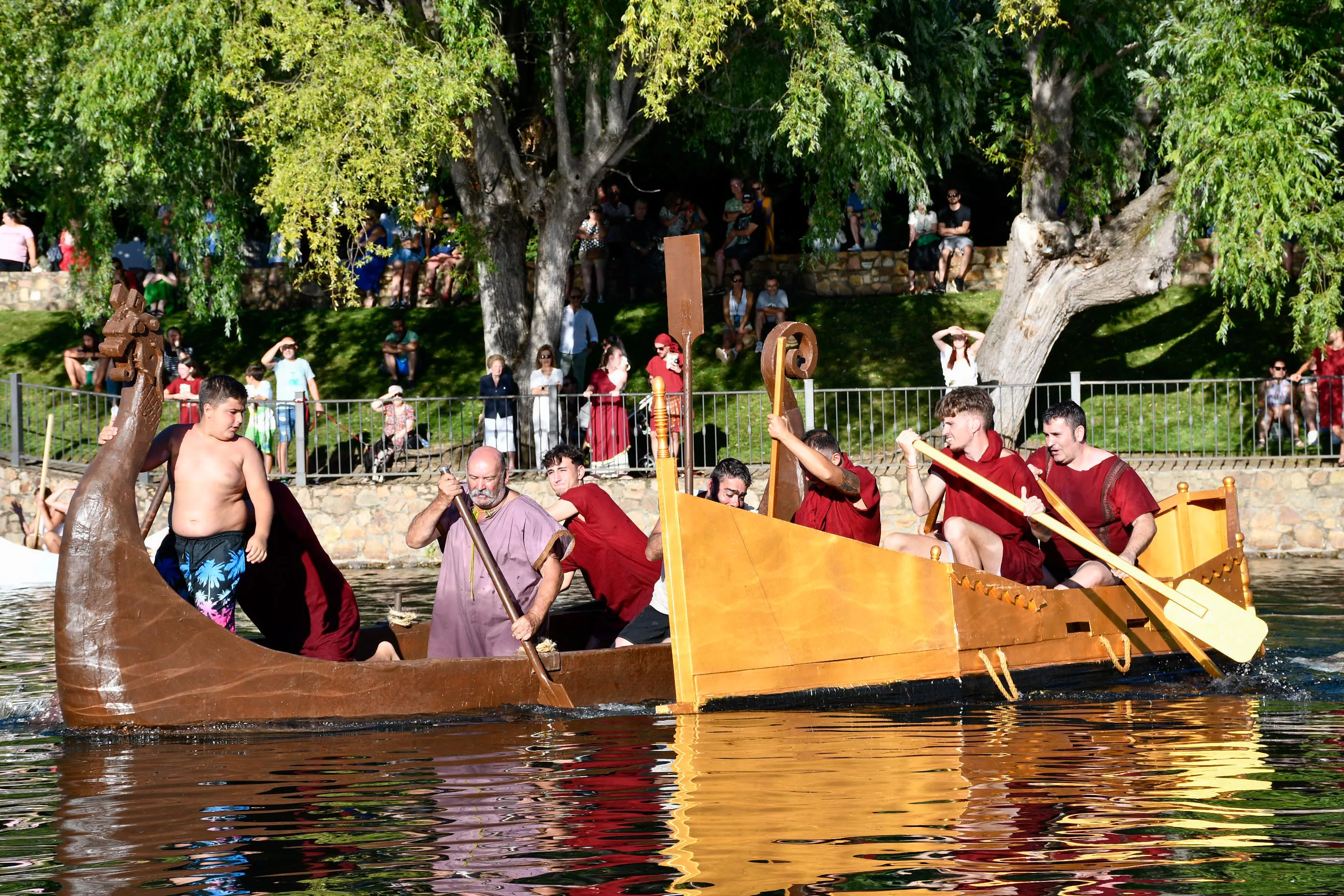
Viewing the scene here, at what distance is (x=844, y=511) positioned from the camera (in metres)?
10.2

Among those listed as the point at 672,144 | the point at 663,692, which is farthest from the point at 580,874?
the point at 672,144

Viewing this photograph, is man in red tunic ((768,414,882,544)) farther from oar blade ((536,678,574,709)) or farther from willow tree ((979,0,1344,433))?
willow tree ((979,0,1344,433))

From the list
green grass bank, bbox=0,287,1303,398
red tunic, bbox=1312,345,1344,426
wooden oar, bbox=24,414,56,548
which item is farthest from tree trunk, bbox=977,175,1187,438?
wooden oar, bbox=24,414,56,548

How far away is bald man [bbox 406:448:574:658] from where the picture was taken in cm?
965

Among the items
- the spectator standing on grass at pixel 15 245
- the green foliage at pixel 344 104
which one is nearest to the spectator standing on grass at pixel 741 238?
the green foliage at pixel 344 104

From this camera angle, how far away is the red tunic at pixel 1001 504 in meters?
10.1

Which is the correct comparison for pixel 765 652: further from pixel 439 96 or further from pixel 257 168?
pixel 257 168

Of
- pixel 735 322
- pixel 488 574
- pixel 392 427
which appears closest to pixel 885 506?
pixel 735 322

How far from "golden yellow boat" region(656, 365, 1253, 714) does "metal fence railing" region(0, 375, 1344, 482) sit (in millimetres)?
8343

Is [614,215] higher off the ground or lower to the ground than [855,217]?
higher

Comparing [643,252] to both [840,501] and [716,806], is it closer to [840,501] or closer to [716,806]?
[840,501]

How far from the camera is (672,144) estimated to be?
85.7ft

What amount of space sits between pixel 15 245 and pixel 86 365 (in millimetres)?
3767

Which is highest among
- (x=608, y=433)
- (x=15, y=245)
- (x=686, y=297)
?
(x=15, y=245)
